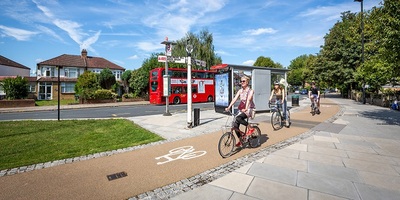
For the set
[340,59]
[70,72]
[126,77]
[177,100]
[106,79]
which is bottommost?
[177,100]

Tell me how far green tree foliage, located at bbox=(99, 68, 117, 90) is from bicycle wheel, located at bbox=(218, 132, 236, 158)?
32.2 m

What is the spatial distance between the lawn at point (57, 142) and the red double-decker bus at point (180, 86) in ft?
41.9

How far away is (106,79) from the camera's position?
33094mm

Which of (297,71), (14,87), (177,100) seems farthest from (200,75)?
(297,71)

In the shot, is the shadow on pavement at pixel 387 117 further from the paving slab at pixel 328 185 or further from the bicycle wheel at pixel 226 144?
the bicycle wheel at pixel 226 144

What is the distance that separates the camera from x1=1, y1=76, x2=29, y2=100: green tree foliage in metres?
22.7

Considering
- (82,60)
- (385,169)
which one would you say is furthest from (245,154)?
(82,60)

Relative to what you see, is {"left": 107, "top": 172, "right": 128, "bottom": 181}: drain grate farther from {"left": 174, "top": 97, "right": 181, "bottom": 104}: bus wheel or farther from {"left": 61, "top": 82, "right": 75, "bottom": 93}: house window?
{"left": 61, "top": 82, "right": 75, "bottom": 93}: house window

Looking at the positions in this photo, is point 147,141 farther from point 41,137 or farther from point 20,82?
point 20,82

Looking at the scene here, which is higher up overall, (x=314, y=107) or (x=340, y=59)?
(x=340, y=59)

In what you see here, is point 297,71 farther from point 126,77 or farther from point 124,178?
point 124,178

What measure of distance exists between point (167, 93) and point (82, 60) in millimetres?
35050

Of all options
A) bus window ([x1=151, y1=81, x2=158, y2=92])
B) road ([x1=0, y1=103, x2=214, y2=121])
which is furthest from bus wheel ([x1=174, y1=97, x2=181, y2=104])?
road ([x1=0, y1=103, x2=214, y2=121])

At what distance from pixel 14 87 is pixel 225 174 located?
28458mm
